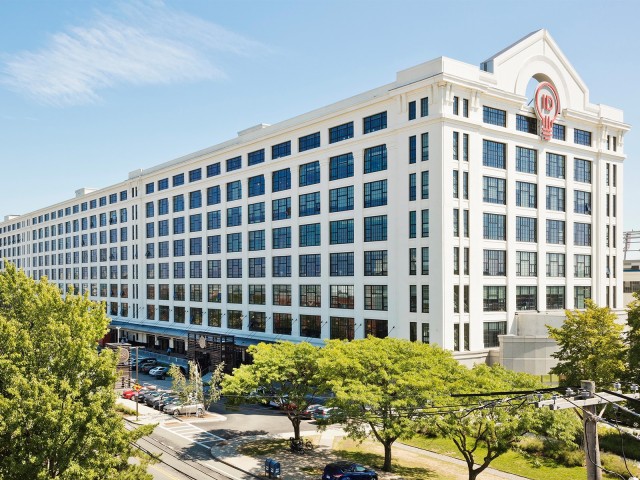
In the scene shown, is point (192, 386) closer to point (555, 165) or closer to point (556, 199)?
point (556, 199)

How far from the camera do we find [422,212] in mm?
54594

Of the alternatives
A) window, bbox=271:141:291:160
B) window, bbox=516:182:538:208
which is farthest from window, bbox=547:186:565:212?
window, bbox=271:141:291:160

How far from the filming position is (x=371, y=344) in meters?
39.2

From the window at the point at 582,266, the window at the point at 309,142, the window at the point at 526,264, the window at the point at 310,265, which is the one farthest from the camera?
the window at the point at 309,142

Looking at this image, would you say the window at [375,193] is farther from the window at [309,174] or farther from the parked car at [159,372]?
the parked car at [159,372]

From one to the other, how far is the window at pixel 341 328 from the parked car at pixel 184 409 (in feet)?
54.2

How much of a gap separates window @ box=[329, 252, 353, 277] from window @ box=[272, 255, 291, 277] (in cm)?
787

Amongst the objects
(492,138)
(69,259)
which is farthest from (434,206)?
(69,259)

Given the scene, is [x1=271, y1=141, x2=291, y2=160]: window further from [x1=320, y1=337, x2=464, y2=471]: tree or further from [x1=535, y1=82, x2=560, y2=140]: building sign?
[x1=320, y1=337, x2=464, y2=471]: tree

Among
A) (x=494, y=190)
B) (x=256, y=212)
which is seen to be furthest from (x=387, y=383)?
(x=256, y=212)

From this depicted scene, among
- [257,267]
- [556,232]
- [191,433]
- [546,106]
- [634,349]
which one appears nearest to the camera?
[634,349]

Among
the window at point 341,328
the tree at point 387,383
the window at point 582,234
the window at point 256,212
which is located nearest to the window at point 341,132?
the window at point 256,212

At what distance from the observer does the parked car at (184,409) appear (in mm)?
53006

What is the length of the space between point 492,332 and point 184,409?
31830mm
